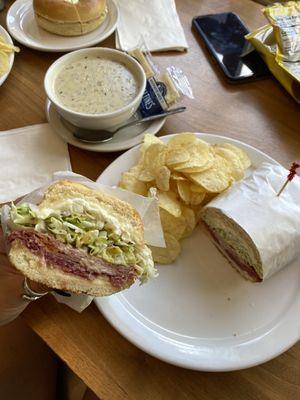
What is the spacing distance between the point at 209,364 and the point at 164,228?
310 mm

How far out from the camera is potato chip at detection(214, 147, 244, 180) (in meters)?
1.04

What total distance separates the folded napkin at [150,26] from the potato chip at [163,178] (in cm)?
61

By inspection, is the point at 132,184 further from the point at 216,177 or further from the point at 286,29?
the point at 286,29

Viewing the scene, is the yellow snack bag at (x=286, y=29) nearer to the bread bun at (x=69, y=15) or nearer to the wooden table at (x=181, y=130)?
the wooden table at (x=181, y=130)

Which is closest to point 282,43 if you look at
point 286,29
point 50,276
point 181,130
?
point 286,29

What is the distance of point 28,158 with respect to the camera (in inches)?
44.4

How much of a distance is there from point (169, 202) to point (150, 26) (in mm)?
831

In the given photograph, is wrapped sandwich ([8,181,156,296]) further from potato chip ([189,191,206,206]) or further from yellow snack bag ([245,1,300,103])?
yellow snack bag ([245,1,300,103])

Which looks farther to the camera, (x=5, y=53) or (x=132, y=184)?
(x=5, y=53)

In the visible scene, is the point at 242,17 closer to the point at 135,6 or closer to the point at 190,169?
the point at 135,6

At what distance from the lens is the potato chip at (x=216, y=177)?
99 cm

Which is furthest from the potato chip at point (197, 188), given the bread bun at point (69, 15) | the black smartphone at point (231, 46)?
the bread bun at point (69, 15)

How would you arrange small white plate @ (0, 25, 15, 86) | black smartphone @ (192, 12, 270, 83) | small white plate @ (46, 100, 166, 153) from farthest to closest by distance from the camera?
black smartphone @ (192, 12, 270, 83) → small white plate @ (0, 25, 15, 86) → small white plate @ (46, 100, 166, 153)

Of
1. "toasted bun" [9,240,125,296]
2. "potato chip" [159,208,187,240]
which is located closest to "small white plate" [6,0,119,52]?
"potato chip" [159,208,187,240]
